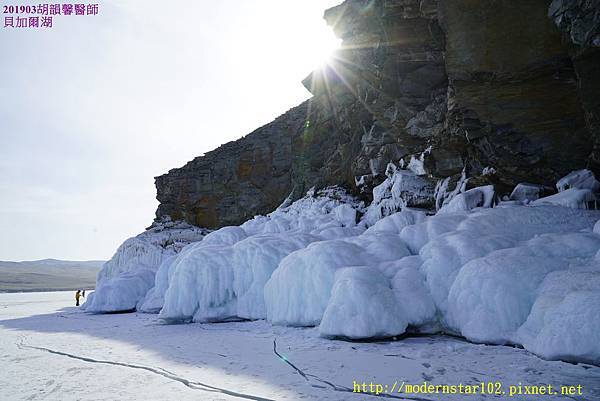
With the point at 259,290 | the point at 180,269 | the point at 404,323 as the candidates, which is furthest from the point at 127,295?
the point at 404,323

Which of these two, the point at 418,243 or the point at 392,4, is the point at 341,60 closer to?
the point at 392,4

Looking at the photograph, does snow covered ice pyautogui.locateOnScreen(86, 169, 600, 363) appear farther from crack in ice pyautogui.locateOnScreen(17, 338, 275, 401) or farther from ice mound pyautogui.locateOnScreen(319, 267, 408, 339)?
crack in ice pyautogui.locateOnScreen(17, 338, 275, 401)

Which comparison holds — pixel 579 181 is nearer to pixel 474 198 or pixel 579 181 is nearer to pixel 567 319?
→ pixel 474 198

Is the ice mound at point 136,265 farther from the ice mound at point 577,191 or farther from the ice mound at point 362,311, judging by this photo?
the ice mound at point 577,191

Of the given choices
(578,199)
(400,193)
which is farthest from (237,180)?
(578,199)

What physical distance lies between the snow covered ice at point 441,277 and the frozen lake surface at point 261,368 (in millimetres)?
362

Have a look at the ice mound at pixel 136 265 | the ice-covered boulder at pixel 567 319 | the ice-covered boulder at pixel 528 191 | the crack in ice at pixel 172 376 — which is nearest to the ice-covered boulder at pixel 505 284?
the ice-covered boulder at pixel 567 319

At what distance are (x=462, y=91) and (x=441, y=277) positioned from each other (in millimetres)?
5885

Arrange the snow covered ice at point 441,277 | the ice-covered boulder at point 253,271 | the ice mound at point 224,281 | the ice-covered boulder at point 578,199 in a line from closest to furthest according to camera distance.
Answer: the snow covered ice at point 441,277 → the ice-covered boulder at point 578,199 → the ice-covered boulder at point 253,271 → the ice mound at point 224,281

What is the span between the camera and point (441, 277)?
25.0 feet

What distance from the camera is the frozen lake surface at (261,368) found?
4.38 m

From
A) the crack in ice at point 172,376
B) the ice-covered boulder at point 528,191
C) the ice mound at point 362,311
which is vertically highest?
the ice-covered boulder at point 528,191

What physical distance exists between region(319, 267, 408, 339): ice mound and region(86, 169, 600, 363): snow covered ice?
19 millimetres

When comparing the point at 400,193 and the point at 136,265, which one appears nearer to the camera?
the point at 400,193
